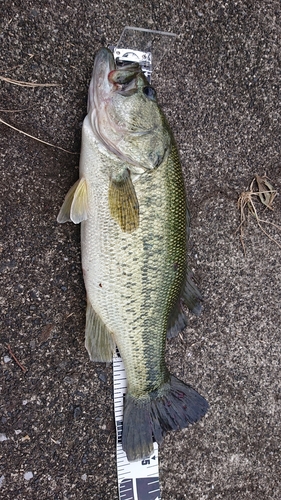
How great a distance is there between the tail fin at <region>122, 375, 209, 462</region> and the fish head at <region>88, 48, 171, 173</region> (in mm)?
1120

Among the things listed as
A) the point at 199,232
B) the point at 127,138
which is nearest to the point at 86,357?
the point at 199,232

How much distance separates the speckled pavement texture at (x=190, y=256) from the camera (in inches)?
84.3

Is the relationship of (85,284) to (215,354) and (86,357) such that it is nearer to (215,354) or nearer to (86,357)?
(86,357)

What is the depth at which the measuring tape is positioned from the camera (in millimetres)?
2299

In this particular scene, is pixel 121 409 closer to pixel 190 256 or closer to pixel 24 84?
pixel 190 256

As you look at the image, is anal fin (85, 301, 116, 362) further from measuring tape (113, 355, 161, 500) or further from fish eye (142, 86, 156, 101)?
fish eye (142, 86, 156, 101)

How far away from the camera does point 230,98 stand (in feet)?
8.50

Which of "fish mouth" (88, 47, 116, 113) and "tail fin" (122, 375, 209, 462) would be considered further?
"tail fin" (122, 375, 209, 462)

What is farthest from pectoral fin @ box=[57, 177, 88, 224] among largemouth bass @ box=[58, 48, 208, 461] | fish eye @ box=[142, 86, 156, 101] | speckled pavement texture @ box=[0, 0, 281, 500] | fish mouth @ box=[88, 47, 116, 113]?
fish eye @ box=[142, 86, 156, 101]

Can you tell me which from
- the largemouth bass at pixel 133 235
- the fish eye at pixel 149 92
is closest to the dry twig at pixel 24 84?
the largemouth bass at pixel 133 235

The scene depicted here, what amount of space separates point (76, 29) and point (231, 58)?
946 mm

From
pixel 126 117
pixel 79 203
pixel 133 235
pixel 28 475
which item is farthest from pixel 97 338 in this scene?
pixel 126 117

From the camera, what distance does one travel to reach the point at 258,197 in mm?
2707

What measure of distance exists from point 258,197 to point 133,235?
1112 mm
